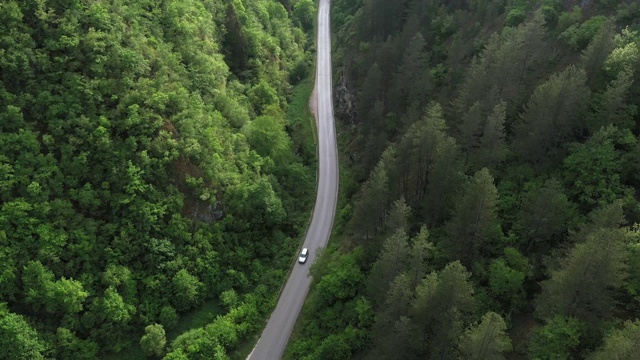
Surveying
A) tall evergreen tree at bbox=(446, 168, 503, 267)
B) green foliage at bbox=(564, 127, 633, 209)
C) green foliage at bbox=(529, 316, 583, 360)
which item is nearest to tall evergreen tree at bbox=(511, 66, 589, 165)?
green foliage at bbox=(564, 127, 633, 209)

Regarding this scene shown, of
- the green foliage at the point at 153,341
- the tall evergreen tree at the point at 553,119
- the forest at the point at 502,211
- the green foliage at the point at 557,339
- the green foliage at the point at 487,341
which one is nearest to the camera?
the green foliage at the point at 487,341

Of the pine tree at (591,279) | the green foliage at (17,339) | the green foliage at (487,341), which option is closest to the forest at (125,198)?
the green foliage at (17,339)

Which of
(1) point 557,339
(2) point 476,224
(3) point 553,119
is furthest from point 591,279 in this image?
(3) point 553,119

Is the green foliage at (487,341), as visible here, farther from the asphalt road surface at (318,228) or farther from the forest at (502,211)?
the asphalt road surface at (318,228)

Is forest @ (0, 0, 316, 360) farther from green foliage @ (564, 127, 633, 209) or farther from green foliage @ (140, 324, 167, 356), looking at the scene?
green foliage @ (564, 127, 633, 209)

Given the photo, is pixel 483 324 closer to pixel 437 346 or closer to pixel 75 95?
pixel 437 346

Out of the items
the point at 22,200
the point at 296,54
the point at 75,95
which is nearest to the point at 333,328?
the point at 22,200

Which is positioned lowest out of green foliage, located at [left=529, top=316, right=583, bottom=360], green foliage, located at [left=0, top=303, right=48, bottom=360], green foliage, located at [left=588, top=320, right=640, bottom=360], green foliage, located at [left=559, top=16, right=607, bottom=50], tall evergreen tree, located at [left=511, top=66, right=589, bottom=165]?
green foliage, located at [left=529, top=316, right=583, bottom=360]
